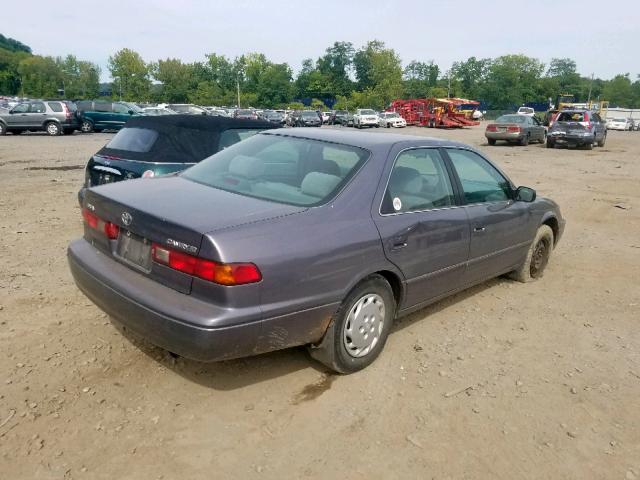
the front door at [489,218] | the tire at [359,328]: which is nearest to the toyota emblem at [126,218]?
the tire at [359,328]

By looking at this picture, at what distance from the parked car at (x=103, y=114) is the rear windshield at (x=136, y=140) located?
916 inches

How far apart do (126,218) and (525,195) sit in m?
3.51

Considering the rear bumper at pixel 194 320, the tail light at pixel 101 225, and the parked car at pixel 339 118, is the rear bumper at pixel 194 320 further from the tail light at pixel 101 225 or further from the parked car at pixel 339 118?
the parked car at pixel 339 118

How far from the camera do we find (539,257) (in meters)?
5.50

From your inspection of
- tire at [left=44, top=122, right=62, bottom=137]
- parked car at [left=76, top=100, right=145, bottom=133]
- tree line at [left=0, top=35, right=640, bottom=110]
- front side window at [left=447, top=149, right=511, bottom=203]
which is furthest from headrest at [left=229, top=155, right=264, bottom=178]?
tree line at [left=0, top=35, right=640, bottom=110]

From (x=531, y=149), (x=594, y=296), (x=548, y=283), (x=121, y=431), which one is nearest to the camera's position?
(x=121, y=431)

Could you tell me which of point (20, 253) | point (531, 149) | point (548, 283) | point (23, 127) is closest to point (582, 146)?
point (531, 149)

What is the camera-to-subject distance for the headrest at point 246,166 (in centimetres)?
369

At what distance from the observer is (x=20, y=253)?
18.5ft

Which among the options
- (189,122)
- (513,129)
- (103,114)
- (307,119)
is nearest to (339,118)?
(307,119)

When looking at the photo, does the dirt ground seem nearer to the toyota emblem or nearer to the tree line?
the toyota emblem

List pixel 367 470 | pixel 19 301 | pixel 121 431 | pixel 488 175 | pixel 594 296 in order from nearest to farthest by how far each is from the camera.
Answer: pixel 367 470 < pixel 121 431 < pixel 19 301 < pixel 488 175 < pixel 594 296

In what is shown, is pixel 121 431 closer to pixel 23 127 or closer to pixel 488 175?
pixel 488 175

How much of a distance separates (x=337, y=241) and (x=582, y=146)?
24.8 meters
